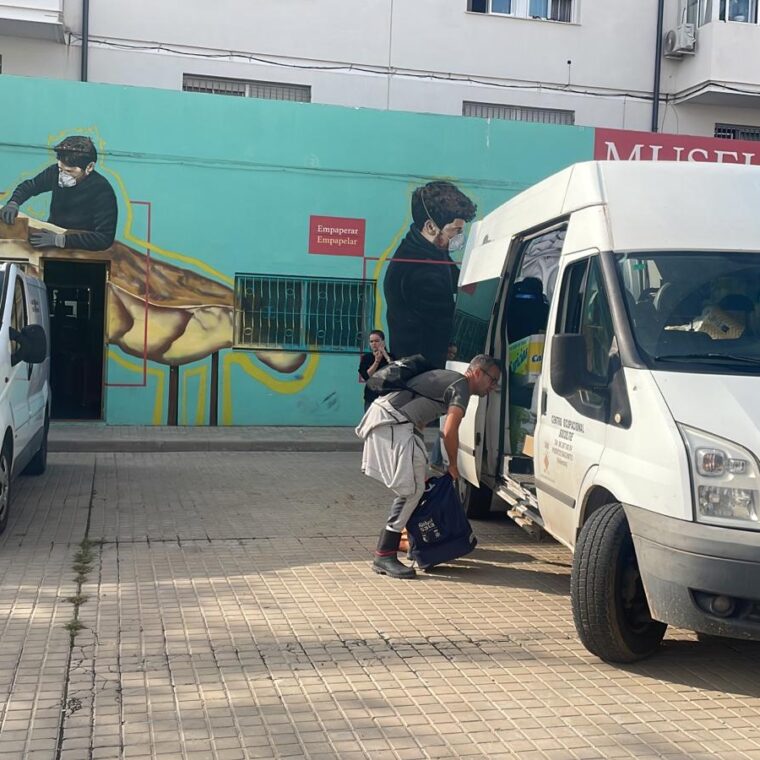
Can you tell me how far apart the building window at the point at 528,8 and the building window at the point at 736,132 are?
366 centimetres

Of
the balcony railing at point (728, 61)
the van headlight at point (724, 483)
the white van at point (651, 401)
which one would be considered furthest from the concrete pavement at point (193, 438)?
the van headlight at point (724, 483)

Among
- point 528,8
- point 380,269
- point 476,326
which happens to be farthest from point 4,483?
point 528,8

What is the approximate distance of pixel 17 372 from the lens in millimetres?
8258

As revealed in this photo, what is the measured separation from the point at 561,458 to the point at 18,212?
10752 mm

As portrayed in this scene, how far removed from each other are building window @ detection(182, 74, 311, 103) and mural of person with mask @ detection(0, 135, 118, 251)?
348 centimetres

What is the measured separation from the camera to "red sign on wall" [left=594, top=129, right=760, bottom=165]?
1546 centimetres

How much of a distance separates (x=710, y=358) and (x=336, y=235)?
10.8m

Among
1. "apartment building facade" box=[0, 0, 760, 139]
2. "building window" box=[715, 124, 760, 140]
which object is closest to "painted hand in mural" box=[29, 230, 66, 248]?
"apartment building facade" box=[0, 0, 760, 139]

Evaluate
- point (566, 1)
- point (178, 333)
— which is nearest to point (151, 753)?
point (178, 333)

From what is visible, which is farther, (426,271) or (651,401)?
(426,271)

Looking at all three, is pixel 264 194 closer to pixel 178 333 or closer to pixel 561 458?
pixel 178 333

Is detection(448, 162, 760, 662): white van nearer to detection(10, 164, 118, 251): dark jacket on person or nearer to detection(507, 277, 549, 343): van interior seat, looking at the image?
detection(507, 277, 549, 343): van interior seat

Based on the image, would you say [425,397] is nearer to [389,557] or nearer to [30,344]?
[389,557]

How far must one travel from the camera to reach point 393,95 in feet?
57.4
